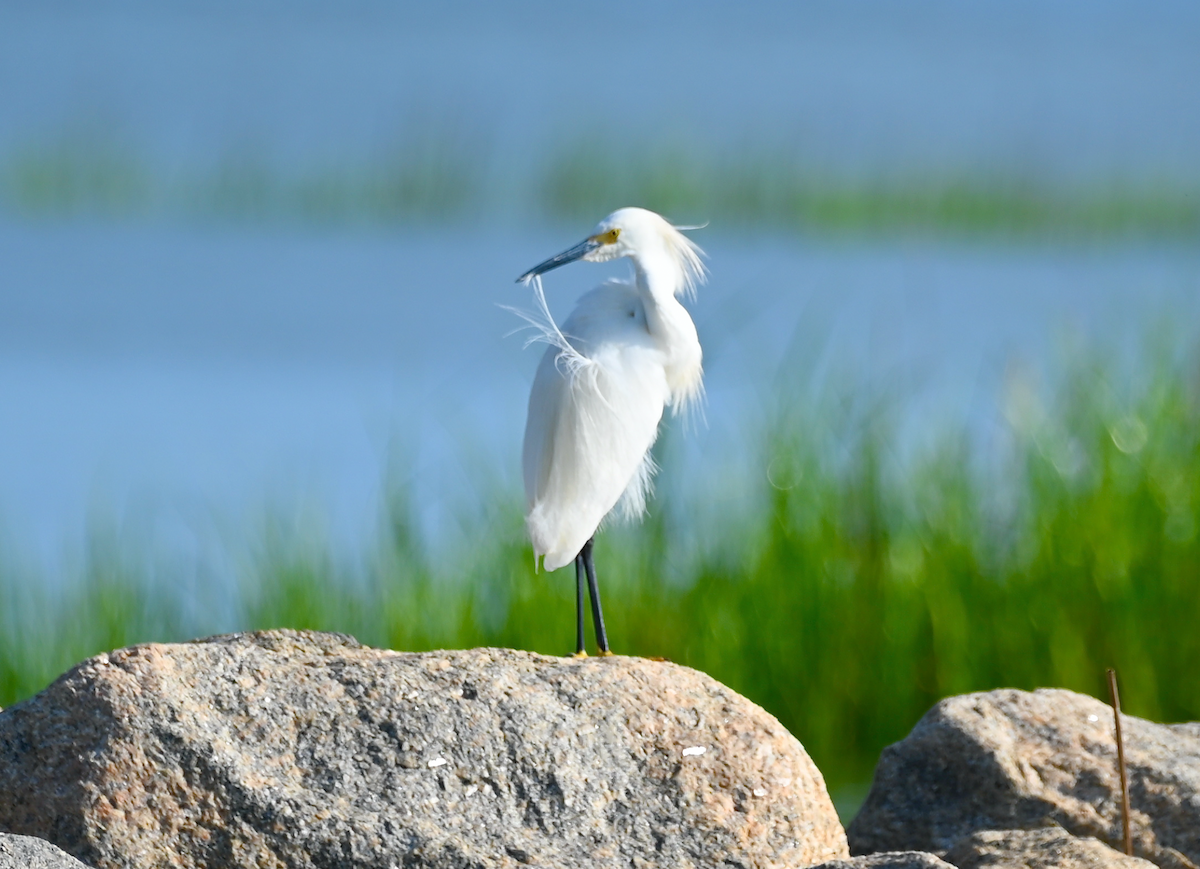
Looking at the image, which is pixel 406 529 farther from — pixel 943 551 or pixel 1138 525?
pixel 1138 525

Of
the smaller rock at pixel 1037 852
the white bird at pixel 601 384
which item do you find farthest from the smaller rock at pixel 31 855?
the smaller rock at pixel 1037 852

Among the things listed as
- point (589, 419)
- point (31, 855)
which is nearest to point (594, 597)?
point (589, 419)

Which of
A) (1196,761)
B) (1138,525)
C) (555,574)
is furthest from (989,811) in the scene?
(1138,525)

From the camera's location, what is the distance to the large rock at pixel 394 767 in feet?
5.11

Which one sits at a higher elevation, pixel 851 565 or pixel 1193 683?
pixel 851 565

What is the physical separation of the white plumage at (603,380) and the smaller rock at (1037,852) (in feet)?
2.64

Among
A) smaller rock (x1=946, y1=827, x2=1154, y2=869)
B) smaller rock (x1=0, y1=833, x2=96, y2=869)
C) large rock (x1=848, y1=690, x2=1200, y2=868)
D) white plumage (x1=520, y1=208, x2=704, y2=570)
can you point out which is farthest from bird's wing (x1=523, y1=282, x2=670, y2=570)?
smaller rock (x1=0, y1=833, x2=96, y2=869)

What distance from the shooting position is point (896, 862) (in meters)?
1.48

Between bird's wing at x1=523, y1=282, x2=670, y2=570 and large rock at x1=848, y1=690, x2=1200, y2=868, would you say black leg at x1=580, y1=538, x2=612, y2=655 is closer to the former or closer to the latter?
bird's wing at x1=523, y1=282, x2=670, y2=570

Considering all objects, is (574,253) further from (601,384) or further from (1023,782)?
(1023,782)

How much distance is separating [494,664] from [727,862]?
1.36ft

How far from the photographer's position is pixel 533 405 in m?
2.38

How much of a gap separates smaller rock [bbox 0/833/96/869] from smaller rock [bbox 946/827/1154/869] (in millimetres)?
1099

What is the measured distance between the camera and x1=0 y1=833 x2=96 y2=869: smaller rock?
4.51 ft
